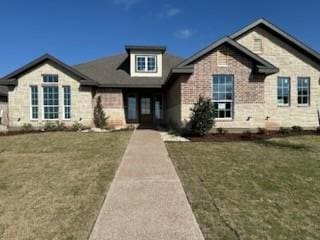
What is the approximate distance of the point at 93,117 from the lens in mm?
22797

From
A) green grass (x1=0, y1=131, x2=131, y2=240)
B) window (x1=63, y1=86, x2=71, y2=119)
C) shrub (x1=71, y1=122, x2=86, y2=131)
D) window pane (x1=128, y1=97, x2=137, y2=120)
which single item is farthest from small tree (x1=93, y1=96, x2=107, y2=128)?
green grass (x1=0, y1=131, x2=131, y2=240)

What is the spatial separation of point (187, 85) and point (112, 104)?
7.69 m

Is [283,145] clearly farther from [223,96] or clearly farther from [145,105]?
[145,105]

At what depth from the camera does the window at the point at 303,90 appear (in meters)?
21.3

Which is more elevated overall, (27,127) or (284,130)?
(27,127)

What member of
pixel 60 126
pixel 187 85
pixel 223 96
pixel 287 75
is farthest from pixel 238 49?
pixel 60 126

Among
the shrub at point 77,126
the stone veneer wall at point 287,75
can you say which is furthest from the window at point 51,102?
the stone veneer wall at point 287,75

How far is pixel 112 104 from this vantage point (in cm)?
2414

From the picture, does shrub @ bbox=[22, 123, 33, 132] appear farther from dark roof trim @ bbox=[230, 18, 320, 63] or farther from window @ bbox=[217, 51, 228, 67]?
dark roof trim @ bbox=[230, 18, 320, 63]

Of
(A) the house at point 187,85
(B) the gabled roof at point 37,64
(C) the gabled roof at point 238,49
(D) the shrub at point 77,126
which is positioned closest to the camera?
(C) the gabled roof at point 238,49

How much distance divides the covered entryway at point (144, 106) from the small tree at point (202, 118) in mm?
8793

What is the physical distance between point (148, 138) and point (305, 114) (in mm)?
10444

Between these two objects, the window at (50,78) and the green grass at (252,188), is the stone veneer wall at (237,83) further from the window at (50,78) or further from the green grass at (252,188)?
the window at (50,78)

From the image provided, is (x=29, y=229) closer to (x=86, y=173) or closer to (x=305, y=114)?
(x=86, y=173)
